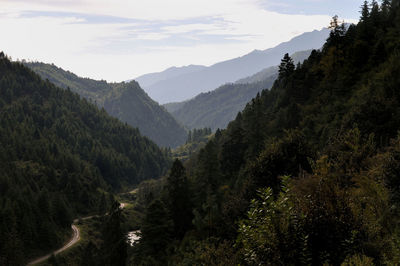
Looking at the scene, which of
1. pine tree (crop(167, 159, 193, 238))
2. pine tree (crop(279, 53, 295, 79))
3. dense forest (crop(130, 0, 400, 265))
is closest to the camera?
dense forest (crop(130, 0, 400, 265))

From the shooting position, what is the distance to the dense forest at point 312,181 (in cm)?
1440

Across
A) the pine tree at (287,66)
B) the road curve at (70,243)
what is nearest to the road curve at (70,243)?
the road curve at (70,243)

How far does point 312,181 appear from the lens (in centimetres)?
2006

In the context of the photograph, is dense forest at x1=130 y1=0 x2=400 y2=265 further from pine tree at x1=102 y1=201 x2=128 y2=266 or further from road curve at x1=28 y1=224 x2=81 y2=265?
road curve at x1=28 y1=224 x2=81 y2=265

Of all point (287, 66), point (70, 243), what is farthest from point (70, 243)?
point (287, 66)

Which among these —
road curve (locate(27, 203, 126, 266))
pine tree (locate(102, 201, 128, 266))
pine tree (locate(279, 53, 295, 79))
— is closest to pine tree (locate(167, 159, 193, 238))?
pine tree (locate(102, 201, 128, 266))

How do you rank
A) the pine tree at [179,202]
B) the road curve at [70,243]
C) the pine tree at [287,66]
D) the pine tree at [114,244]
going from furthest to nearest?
the road curve at [70,243], the pine tree at [287,66], the pine tree at [179,202], the pine tree at [114,244]

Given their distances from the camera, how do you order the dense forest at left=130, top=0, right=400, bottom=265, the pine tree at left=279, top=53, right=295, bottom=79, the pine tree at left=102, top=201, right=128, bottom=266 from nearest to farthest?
the dense forest at left=130, top=0, right=400, bottom=265, the pine tree at left=102, top=201, right=128, bottom=266, the pine tree at left=279, top=53, right=295, bottom=79

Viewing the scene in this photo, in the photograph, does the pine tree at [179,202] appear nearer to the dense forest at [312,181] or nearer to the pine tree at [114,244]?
the dense forest at [312,181]

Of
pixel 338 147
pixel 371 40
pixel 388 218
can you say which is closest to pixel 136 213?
pixel 371 40

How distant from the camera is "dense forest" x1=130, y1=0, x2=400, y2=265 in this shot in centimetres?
1440

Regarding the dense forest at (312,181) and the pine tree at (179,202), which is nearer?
the dense forest at (312,181)

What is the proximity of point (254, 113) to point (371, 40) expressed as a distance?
1153 inches

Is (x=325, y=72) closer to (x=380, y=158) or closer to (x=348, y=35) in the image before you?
(x=348, y=35)
